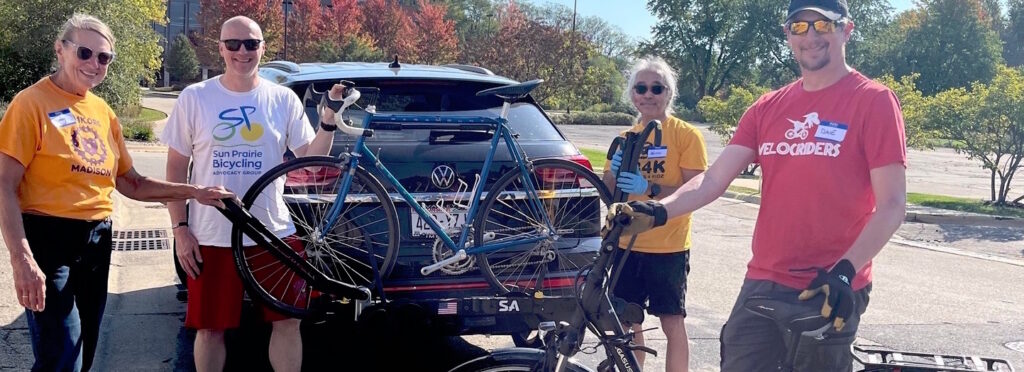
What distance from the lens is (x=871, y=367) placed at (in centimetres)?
296

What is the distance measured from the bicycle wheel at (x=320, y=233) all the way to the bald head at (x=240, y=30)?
1.91ft

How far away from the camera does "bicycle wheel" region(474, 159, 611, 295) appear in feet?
14.8

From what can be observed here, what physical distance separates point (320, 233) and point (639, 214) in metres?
2.11

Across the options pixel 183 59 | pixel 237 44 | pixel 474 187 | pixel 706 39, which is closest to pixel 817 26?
pixel 474 187

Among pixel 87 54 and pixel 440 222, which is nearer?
pixel 87 54

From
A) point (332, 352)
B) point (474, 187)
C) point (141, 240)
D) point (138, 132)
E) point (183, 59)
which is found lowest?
point (183, 59)

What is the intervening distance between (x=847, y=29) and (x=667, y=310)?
1.69 meters

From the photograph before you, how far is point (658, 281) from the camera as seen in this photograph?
425 centimetres

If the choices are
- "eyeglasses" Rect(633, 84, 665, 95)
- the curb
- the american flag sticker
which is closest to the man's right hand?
the american flag sticker

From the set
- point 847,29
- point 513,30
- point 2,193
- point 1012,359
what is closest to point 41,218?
point 2,193

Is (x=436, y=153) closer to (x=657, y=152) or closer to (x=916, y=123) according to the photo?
(x=657, y=152)

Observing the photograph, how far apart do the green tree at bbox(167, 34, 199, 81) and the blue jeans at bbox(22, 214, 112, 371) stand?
67.1 m

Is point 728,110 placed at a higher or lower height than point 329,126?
lower


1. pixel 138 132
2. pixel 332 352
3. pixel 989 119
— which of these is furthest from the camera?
pixel 138 132
